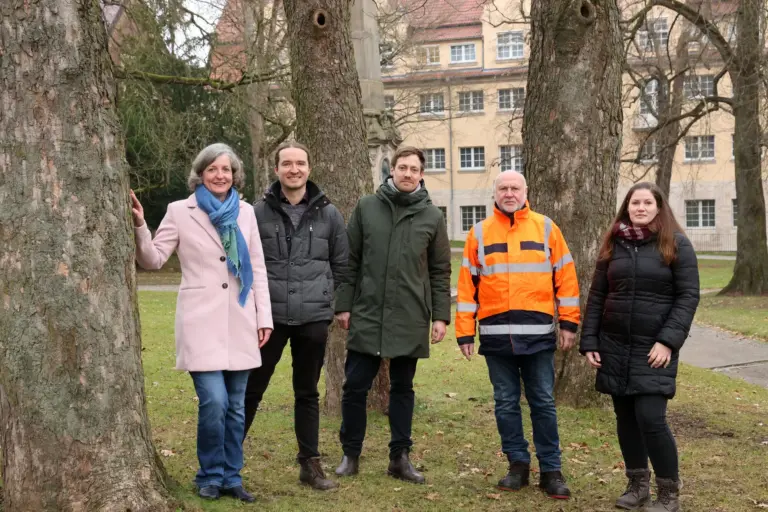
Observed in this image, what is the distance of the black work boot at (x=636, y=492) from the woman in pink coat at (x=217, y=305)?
7.22 ft

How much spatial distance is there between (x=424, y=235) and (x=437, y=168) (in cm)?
4838

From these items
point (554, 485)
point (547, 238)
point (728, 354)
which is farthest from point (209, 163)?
point (728, 354)

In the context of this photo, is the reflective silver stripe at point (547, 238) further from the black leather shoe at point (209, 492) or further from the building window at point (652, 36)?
the building window at point (652, 36)

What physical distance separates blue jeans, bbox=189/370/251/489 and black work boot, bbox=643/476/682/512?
2.41 metres

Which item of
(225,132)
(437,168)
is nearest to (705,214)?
(437,168)

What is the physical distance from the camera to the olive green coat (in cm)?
559

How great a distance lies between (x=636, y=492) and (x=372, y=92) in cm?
630

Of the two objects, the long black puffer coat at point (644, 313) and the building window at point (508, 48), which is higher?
the building window at point (508, 48)

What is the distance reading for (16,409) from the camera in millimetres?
4191

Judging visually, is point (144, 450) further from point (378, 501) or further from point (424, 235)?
point (424, 235)

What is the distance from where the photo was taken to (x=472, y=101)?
5272cm

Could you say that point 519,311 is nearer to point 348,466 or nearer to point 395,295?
point 395,295

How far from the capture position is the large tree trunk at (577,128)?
25.3ft

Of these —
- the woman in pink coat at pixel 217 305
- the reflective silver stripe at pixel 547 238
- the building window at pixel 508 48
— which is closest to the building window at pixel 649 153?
the reflective silver stripe at pixel 547 238
